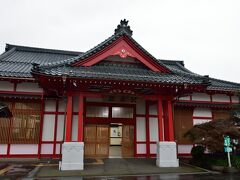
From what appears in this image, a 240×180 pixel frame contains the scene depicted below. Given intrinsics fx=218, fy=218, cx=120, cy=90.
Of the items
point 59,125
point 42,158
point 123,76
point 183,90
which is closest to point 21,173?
point 42,158

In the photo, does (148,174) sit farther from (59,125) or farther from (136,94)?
(59,125)

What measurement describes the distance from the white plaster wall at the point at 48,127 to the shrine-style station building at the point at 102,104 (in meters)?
0.06

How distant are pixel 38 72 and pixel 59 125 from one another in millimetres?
5027

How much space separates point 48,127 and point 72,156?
13.1 feet

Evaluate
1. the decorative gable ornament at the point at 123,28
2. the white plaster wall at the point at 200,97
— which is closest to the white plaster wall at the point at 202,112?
the white plaster wall at the point at 200,97

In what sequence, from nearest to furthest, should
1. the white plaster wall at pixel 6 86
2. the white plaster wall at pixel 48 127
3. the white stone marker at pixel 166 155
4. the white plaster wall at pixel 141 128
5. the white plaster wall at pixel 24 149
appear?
the white stone marker at pixel 166 155, the white plaster wall at pixel 24 149, the white plaster wall at pixel 6 86, the white plaster wall at pixel 48 127, the white plaster wall at pixel 141 128

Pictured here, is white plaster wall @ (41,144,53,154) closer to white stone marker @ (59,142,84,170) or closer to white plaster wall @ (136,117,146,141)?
white stone marker @ (59,142,84,170)

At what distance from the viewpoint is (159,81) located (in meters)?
11.5

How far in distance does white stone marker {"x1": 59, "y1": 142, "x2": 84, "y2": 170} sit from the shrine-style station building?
0.05 meters

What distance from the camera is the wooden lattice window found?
13316 mm

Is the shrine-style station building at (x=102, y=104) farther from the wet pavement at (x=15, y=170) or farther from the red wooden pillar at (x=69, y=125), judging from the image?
the wet pavement at (x=15, y=170)

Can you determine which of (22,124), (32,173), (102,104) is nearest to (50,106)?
(22,124)

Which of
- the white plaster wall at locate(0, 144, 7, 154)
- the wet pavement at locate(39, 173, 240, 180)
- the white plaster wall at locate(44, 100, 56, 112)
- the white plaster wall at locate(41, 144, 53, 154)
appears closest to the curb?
the wet pavement at locate(39, 173, 240, 180)

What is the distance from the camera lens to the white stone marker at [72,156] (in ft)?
35.3
